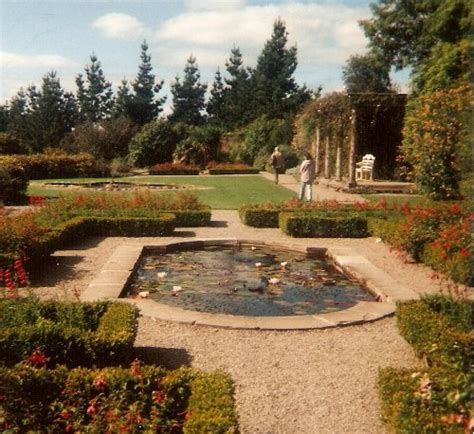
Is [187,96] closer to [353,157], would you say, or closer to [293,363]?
[353,157]

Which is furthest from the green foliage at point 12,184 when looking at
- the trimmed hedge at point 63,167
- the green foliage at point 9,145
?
the green foliage at point 9,145

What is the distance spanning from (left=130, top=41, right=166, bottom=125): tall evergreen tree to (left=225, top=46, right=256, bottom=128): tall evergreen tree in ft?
23.4

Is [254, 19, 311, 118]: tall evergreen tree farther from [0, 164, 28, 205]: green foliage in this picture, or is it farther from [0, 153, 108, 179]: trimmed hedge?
[0, 164, 28, 205]: green foliage

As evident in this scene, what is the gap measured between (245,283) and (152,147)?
30.4 m

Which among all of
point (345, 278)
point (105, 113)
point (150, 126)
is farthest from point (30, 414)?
point (105, 113)

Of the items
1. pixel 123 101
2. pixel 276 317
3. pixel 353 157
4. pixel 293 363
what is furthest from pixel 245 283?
pixel 123 101

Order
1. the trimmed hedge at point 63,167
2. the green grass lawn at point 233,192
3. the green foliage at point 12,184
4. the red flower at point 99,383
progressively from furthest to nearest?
the trimmed hedge at point 63,167, the green grass lawn at point 233,192, the green foliage at point 12,184, the red flower at point 99,383

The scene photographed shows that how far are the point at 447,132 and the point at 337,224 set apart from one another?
21.6 feet

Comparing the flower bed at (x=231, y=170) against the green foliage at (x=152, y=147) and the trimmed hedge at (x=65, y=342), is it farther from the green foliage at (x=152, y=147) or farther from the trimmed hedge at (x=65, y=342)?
the trimmed hedge at (x=65, y=342)

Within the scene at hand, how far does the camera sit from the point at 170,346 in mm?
5645

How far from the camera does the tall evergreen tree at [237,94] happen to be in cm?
5816

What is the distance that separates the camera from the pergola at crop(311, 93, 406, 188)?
22.6 m

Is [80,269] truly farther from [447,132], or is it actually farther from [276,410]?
[447,132]

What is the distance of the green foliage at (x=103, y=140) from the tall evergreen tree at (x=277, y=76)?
1894 cm
